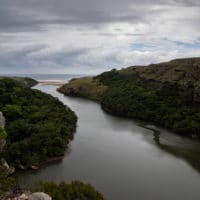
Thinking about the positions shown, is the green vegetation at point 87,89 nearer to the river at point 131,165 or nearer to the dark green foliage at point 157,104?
the dark green foliage at point 157,104

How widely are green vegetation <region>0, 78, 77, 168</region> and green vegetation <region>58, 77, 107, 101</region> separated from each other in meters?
47.1

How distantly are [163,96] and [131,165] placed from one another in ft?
147

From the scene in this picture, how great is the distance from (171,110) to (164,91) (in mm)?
14502

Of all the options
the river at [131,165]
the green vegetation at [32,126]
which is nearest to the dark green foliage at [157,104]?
the river at [131,165]

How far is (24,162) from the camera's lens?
139 ft

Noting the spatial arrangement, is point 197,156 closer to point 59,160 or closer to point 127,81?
point 59,160

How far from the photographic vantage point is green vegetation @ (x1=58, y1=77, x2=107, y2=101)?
12200 centimetres

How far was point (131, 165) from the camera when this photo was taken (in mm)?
45188

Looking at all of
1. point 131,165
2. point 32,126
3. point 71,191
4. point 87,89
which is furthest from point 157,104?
point 71,191

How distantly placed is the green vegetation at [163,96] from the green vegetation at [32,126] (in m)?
20.7

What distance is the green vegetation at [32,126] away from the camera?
43250mm

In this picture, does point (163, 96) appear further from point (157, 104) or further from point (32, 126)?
point (32, 126)

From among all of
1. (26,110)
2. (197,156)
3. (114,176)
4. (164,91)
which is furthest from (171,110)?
(114,176)

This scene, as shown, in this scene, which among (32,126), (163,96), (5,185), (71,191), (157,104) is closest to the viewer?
(5,185)
